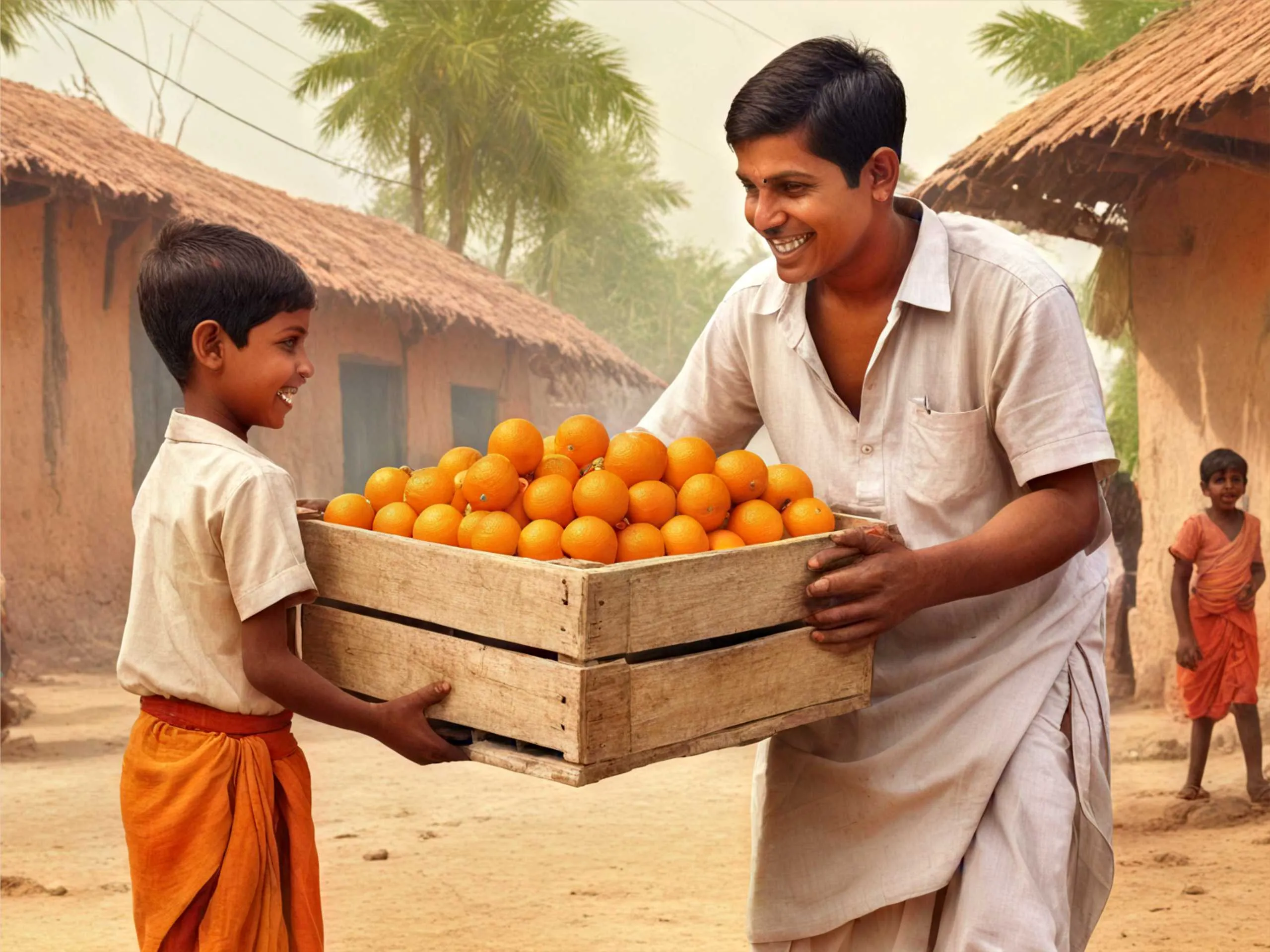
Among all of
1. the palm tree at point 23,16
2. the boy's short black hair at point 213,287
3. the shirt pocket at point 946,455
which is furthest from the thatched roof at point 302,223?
the shirt pocket at point 946,455

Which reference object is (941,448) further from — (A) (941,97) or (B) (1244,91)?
(A) (941,97)

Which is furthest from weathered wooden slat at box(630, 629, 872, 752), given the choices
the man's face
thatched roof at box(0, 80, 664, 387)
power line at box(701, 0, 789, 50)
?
power line at box(701, 0, 789, 50)

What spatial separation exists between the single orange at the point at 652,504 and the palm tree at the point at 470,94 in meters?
18.1

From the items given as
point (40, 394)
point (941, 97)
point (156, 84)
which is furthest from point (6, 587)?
point (941, 97)

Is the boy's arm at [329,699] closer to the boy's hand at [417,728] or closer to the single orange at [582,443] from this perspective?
the boy's hand at [417,728]

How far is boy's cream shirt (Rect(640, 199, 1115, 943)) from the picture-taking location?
7.11 feet

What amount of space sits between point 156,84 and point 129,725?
744 inches

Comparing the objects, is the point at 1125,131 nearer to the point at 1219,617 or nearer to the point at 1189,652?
the point at 1219,617

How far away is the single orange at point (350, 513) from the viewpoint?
2.28m

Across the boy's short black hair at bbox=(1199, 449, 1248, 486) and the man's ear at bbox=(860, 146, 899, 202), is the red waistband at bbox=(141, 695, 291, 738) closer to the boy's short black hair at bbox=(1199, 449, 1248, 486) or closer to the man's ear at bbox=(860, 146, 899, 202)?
the man's ear at bbox=(860, 146, 899, 202)

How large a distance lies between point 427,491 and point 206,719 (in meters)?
0.51

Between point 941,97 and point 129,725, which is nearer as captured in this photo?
point 129,725

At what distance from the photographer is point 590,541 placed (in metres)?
2.03

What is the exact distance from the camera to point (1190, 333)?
788cm
